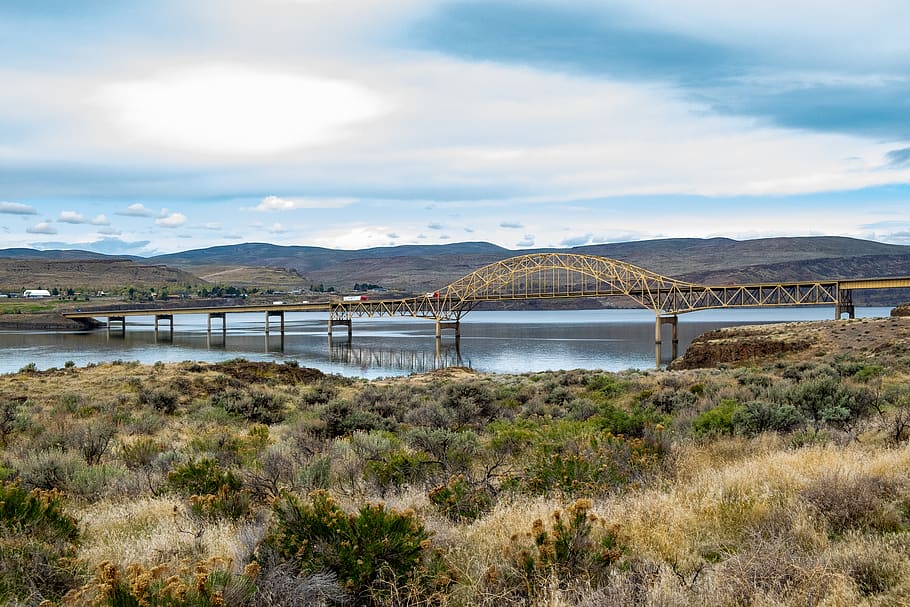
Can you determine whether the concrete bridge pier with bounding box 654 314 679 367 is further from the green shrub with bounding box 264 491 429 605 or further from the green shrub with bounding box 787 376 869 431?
the green shrub with bounding box 264 491 429 605

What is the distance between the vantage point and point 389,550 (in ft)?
13.8

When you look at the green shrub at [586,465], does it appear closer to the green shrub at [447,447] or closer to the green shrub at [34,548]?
the green shrub at [447,447]

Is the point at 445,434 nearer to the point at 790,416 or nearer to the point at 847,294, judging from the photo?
the point at 790,416

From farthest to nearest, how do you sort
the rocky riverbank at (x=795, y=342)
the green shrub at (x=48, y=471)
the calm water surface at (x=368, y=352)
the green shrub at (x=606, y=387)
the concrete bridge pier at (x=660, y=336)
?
1. the concrete bridge pier at (x=660, y=336)
2. the calm water surface at (x=368, y=352)
3. the rocky riverbank at (x=795, y=342)
4. the green shrub at (x=606, y=387)
5. the green shrub at (x=48, y=471)

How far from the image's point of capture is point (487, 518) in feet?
17.6

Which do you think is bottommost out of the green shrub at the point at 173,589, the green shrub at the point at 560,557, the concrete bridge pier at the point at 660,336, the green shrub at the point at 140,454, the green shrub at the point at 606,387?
the concrete bridge pier at the point at 660,336

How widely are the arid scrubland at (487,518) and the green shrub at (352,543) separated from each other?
0.5 inches

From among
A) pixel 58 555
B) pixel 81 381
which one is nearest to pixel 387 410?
pixel 58 555

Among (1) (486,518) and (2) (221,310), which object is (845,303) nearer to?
(1) (486,518)

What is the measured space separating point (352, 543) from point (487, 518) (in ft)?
4.77

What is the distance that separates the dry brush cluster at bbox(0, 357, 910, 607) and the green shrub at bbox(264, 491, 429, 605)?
12 millimetres

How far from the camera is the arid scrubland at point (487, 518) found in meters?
3.88

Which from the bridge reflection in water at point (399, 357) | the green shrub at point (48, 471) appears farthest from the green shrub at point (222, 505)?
the bridge reflection in water at point (399, 357)

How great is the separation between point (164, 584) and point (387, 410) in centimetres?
1119
